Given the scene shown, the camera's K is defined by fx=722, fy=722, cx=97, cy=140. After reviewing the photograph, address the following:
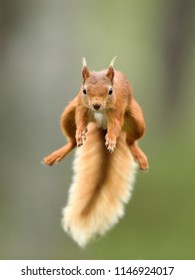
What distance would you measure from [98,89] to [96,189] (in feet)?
1.90

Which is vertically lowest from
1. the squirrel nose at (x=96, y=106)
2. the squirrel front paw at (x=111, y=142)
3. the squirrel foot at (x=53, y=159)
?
the squirrel front paw at (x=111, y=142)

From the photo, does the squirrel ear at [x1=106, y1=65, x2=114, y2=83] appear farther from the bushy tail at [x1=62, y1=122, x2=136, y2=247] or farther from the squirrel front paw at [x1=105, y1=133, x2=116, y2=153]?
the bushy tail at [x1=62, y1=122, x2=136, y2=247]

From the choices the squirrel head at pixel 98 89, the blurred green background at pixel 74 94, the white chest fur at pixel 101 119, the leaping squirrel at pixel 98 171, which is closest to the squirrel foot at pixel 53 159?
the leaping squirrel at pixel 98 171

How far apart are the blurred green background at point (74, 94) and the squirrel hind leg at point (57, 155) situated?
798 mm

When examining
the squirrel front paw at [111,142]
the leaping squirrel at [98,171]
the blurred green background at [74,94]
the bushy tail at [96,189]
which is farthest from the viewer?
the blurred green background at [74,94]

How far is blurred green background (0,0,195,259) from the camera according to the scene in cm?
302

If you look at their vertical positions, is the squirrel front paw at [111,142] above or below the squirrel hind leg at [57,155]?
below

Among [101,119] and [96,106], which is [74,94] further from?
[96,106]

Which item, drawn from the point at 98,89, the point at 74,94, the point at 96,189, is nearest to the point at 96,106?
the point at 98,89

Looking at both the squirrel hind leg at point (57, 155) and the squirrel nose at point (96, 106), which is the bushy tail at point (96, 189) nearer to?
the squirrel hind leg at point (57, 155)

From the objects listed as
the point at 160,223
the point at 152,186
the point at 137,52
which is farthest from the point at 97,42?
the point at 160,223

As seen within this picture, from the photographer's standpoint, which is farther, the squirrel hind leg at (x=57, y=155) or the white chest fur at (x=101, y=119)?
the squirrel hind leg at (x=57, y=155)

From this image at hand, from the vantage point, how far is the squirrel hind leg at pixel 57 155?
204cm

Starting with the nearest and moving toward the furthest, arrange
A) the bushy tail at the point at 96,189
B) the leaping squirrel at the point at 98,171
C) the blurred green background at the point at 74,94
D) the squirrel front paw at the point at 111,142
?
the squirrel front paw at the point at 111,142 → the leaping squirrel at the point at 98,171 → the bushy tail at the point at 96,189 → the blurred green background at the point at 74,94
